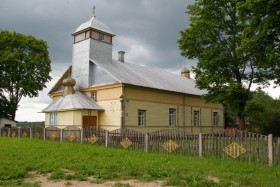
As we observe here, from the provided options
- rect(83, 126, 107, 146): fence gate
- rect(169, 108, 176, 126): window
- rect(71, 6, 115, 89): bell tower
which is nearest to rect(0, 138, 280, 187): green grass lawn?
rect(83, 126, 107, 146): fence gate

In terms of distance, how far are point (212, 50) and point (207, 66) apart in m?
1.29

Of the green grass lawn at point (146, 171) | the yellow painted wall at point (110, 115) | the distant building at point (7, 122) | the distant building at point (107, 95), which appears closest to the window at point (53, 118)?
the distant building at point (107, 95)

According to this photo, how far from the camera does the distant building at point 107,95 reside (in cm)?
2400

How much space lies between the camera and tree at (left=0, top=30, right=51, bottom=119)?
3509 centimetres

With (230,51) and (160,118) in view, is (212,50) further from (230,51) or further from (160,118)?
(160,118)

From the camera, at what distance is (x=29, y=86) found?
1426 inches

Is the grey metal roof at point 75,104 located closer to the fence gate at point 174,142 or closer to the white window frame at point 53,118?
the white window frame at point 53,118

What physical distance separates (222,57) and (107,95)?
9844mm

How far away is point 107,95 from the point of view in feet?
81.4

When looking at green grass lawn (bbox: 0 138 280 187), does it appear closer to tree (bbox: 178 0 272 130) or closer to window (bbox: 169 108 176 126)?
tree (bbox: 178 0 272 130)

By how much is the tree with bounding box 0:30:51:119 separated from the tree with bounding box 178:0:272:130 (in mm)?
21531

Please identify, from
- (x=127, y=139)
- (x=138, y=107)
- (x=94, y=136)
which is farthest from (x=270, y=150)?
(x=138, y=107)

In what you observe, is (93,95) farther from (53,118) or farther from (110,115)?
(53,118)

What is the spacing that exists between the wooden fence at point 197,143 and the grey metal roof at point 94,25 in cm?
1143
